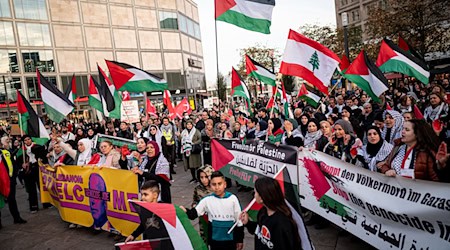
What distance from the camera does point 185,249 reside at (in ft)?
9.57

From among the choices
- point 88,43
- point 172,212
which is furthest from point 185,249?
point 88,43

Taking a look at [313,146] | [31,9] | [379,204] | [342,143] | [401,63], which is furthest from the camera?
[31,9]

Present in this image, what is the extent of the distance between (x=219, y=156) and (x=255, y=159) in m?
1.01

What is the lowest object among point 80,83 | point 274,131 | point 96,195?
point 96,195

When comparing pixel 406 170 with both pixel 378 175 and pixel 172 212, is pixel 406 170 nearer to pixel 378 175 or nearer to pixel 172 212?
pixel 378 175

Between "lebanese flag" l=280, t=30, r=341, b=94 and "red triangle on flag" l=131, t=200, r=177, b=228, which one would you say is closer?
"red triangle on flag" l=131, t=200, r=177, b=228

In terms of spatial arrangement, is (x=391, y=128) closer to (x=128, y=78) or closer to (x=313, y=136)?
(x=313, y=136)

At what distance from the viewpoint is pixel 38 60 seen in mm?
38438

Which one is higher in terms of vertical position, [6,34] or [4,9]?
[4,9]

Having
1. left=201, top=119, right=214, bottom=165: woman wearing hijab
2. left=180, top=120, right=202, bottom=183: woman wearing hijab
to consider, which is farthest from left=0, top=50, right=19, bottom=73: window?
left=201, top=119, right=214, bottom=165: woman wearing hijab

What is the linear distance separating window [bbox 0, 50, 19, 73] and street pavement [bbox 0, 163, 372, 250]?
36047mm

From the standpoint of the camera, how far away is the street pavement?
4.57m

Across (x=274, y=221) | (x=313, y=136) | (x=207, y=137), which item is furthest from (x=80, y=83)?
(x=274, y=221)

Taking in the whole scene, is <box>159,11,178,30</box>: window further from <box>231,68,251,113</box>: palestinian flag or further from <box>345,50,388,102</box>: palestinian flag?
<box>345,50,388,102</box>: palestinian flag
